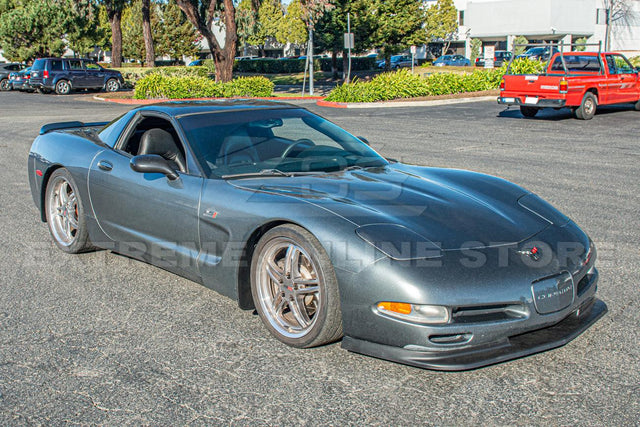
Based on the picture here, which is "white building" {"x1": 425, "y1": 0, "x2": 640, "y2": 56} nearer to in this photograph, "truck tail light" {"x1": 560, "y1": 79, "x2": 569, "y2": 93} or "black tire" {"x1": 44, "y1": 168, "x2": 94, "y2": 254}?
"truck tail light" {"x1": 560, "y1": 79, "x2": 569, "y2": 93}

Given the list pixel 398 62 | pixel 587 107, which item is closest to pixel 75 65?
pixel 587 107

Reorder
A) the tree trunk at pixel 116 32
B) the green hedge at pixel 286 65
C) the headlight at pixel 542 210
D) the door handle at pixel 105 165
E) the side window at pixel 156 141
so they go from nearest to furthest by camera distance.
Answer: the headlight at pixel 542 210 → the side window at pixel 156 141 → the door handle at pixel 105 165 → the tree trunk at pixel 116 32 → the green hedge at pixel 286 65

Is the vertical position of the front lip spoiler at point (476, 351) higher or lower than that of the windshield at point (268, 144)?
lower

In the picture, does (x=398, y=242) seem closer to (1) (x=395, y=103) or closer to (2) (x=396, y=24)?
(1) (x=395, y=103)

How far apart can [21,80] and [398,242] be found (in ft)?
123

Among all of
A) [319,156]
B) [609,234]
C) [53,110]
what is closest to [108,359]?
[319,156]

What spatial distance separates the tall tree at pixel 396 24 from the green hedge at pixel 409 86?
54.6 ft

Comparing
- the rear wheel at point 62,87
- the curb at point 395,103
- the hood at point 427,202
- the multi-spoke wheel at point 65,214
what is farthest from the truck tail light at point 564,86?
the rear wheel at point 62,87

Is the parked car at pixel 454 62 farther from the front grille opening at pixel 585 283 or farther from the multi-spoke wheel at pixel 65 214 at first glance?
the front grille opening at pixel 585 283

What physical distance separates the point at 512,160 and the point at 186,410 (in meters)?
9.16

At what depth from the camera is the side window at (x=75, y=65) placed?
115ft

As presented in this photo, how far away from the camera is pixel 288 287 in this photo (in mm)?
3756

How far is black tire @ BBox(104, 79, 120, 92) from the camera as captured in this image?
35.7 metres

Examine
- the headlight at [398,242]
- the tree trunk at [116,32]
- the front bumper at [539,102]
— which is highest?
the tree trunk at [116,32]
